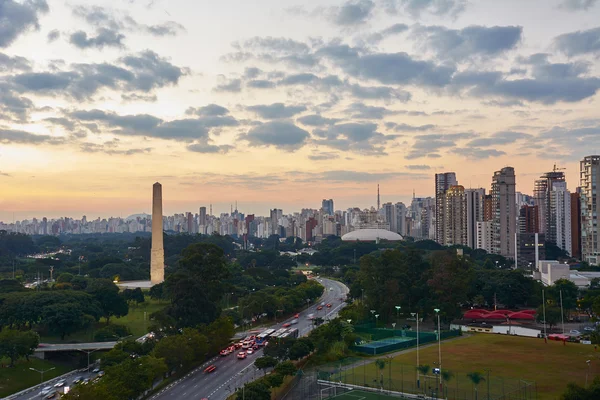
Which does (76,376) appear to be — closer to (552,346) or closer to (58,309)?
(58,309)

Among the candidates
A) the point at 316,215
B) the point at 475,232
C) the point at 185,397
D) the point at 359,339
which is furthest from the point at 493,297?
the point at 316,215

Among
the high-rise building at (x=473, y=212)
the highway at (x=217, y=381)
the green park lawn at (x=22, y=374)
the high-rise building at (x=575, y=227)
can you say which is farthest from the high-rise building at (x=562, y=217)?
the green park lawn at (x=22, y=374)

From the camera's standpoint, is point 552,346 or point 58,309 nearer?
point 552,346

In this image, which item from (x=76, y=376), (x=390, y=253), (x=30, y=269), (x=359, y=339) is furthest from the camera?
(x=30, y=269)

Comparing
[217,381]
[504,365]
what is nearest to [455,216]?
[504,365]

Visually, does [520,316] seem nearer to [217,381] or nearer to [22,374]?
[217,381]

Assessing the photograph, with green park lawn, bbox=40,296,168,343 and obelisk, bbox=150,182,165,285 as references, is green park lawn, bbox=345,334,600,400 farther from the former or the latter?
obelisk, bbox=150,182,165,285
